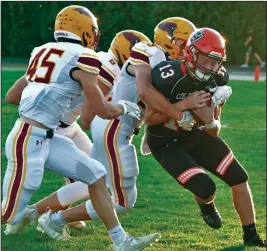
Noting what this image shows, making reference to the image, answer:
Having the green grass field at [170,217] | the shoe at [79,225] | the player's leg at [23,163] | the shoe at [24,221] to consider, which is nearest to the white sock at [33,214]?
the shoe at [24,221]

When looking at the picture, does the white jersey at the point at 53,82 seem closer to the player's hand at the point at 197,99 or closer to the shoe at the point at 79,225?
the player's hand at the point at 197,99

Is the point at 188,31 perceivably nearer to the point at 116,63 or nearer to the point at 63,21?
the point at 116,63

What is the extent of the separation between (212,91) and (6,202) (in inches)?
56.3

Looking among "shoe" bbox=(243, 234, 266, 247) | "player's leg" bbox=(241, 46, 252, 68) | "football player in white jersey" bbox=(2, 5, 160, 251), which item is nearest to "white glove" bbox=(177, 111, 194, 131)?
"football player in white jersey" bbox=(2, 5, 160, 251)

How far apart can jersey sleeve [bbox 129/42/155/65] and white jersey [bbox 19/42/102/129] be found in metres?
0.57

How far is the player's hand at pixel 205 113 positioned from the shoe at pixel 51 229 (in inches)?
48.4

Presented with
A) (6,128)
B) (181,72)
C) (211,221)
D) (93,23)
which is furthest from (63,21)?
(6,128)

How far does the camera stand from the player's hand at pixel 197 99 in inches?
198

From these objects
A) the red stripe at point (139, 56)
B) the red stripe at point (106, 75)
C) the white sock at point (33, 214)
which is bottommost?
the white sock at point (33, 214)

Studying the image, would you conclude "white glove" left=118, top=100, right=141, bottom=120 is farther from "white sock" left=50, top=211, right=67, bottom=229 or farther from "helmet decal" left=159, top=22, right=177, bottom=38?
"white sock" left=50, top=211, right=67, bottom=229

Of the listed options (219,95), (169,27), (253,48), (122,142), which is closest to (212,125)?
(219,95)

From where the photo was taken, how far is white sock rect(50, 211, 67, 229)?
17.9ft

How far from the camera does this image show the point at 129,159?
5449 millimetres

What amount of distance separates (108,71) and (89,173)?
92 centimetres
